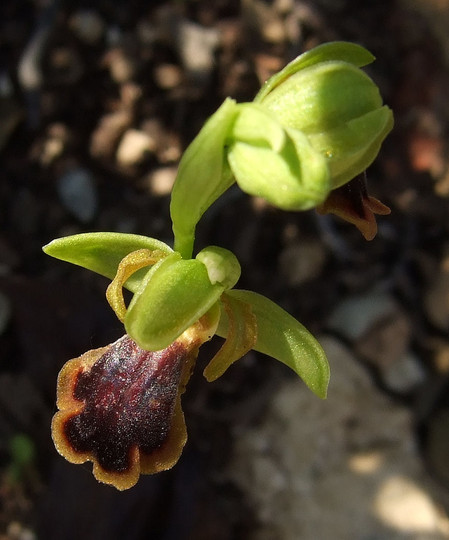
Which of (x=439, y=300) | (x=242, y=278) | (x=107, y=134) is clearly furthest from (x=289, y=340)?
(x=439, y=300)

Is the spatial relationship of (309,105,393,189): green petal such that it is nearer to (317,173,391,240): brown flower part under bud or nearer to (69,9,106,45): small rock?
(317,173,391,240): brown flower part under bud

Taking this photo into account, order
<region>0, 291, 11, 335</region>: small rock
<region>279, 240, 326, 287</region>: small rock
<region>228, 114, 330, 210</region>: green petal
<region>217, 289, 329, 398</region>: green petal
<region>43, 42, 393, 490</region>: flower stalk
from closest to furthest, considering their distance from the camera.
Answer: <region>228, 114, 330, 210</region>: green petal
<region>43, 42, 393, 490</region>: flower stalk
<region>217, 289, 329, 398</region>: green petal
<region>0, 291, 11, 335</region>: small rock
<region>279, 240, 326, 287</region>: small rock

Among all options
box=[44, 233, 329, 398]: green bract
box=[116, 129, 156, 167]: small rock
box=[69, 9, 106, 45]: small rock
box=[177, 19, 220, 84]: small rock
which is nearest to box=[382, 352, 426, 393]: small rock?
box=[116, 129, 156, 167]: small rock

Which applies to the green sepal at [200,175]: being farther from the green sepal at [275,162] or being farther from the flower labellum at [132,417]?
the flower labellum at [132,417]

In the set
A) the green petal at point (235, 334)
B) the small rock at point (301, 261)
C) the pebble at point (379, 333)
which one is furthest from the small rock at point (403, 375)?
the green petal at point (235, 334)

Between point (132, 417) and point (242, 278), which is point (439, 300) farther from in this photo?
point (132, 417)

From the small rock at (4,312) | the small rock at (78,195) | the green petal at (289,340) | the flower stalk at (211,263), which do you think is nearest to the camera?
the flower stalk at (211,263)
